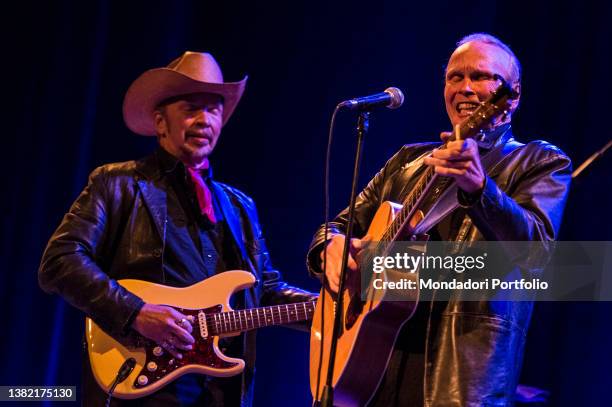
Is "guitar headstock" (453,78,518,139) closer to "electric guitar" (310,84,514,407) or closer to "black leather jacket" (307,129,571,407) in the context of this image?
"black leather jacket" (307,129,571,407)

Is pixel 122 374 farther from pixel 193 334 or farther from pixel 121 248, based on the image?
pixel 121 248

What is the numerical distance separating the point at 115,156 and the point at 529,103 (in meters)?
2.97

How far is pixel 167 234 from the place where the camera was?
12.8 feet

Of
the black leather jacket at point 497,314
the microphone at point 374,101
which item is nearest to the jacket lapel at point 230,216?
the microphone at point 374,101

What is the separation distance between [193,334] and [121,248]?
62cm

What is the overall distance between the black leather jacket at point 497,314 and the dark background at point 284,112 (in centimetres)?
208

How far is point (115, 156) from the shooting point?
17.8ft

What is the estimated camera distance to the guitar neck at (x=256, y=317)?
12.0 ft

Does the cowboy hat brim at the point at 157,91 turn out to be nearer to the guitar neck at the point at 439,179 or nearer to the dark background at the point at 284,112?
the dark background at the point at 284,112

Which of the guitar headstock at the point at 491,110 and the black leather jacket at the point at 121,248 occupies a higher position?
the guitar headstock at the point at 491,110

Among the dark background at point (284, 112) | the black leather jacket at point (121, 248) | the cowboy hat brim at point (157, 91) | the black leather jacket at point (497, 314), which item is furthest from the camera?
the dark background at point (284, 112)

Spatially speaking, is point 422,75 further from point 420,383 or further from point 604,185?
point 420,383

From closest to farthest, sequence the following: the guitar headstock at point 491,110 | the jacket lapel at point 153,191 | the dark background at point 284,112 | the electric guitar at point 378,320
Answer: the guitar headstock at point 491,110, the electric guitar at point 378,320, the jacket lapel at point 153,191, the dark background at point 284,112

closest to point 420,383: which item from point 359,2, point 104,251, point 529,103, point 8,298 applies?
point 104,251
